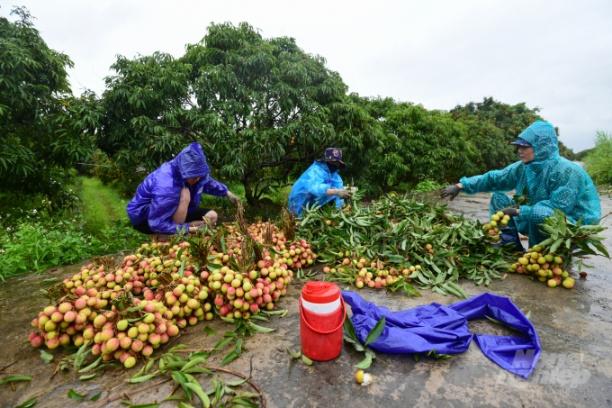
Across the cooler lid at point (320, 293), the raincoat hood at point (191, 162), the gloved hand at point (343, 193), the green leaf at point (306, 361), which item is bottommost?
the green leaf at point (306, 361)

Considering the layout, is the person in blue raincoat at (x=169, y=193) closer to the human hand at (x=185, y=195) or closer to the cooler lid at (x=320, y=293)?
the human hand at (x=185, y=195)

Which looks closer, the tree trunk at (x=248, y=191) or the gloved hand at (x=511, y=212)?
the gloved hand at (x=511, y=212)

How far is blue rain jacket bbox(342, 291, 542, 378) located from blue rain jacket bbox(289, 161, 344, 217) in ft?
6.91

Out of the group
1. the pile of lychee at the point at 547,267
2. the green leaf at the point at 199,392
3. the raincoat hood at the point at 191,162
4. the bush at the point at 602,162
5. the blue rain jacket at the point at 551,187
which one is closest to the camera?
the green leaf at the point at 199,392

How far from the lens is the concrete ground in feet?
4.78

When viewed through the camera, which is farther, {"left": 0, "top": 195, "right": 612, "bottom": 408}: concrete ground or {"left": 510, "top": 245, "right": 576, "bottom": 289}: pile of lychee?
{"left": 510, "top": 245, "right": 576, "bottom": 289}: pile of lychee

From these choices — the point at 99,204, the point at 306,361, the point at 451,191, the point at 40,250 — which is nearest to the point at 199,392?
the point at 306,361

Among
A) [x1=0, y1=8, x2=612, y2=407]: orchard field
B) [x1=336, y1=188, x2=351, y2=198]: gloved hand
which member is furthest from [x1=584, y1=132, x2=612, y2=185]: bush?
[x1=336, y1=188, x2=351, y2=198]: gloved hand

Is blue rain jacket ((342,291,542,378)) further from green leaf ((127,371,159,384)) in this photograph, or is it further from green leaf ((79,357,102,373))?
green leaf ((79,357,102,373))

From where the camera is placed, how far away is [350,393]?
1491mm

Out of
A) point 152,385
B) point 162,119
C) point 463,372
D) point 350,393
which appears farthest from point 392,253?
point 162,119

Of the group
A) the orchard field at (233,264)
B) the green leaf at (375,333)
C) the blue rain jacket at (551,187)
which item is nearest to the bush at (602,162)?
the orchard field at (233,264)

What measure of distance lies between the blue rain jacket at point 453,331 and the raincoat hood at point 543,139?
179cm

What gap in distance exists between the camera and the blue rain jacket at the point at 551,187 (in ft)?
9.72
